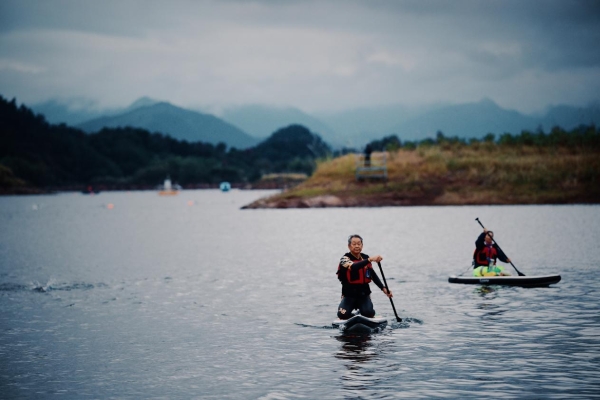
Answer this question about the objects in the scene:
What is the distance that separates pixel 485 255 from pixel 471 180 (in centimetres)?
5294

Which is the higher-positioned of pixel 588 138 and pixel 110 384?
pixel 588 138

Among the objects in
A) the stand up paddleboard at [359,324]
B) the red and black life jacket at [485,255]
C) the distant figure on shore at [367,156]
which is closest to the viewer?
the stand up paddleboard at [359,324]

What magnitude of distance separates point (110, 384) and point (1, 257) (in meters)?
31.3

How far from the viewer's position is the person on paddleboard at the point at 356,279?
17605 millimetres

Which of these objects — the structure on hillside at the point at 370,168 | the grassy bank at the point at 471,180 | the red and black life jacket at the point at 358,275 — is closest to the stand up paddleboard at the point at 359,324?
the red and black life jacket at the point at 358,275

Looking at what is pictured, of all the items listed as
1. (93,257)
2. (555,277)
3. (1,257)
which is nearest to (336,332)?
(555,277)

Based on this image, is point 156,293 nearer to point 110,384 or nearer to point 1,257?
point 110,384

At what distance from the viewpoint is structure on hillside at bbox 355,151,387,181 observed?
79500mm

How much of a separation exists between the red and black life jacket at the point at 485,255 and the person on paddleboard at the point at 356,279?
8429 mm

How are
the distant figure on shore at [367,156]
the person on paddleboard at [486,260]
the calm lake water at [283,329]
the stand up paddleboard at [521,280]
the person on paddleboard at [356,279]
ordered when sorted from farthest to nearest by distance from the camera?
the distant figure on shore at [367,156]
the person on paddleboard at [486,260]
the stand up paddleboard at [521,280]
the person on paddleboard at [356,279]
the calm lake water at [283,329]

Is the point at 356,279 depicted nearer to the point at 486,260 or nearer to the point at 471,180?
the point at 486,260

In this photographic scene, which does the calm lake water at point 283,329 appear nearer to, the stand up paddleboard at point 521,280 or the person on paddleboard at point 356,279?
the stand up paddleboard at point 521,280

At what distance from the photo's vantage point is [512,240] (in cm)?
4497

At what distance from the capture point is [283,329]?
19.5 metres
